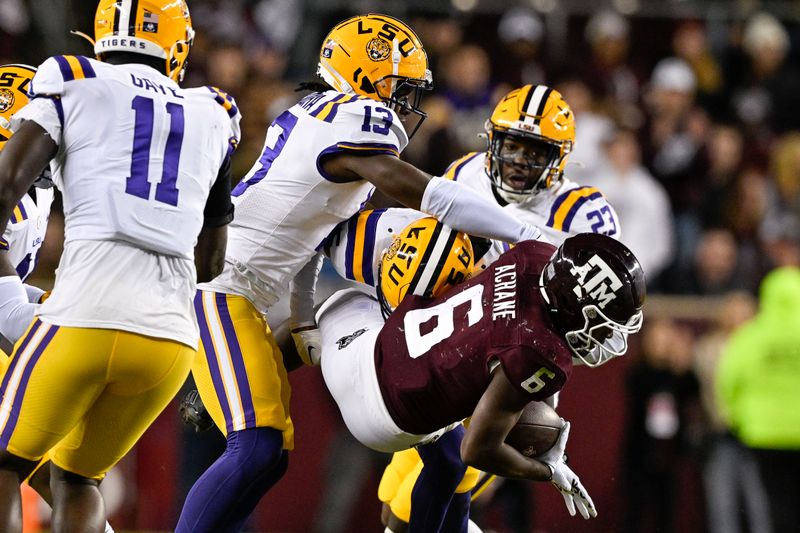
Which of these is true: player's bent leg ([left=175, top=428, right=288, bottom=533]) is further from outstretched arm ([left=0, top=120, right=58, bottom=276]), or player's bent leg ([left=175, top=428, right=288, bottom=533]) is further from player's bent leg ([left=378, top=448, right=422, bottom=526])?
outstretched arm ([left=0, top=120, right=58, bottom=276])

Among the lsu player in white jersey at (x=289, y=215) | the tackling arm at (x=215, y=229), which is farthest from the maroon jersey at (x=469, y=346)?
the tackling arm at (x=215, y=229)

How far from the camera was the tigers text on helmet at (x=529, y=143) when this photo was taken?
5816 millimetres

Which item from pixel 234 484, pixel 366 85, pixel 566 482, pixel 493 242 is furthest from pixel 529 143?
pixel 234 484

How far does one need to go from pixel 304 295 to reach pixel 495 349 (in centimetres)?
128

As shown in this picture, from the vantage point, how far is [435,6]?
1125 centimetres

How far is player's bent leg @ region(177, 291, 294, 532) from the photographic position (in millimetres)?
4703

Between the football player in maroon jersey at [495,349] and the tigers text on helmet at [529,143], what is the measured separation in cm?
113

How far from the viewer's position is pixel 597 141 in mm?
10164

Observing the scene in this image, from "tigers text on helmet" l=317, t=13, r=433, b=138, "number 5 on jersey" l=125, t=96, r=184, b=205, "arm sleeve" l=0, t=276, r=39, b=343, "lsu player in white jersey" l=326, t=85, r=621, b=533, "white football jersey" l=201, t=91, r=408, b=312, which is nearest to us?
"number 5 on jersey" l=125, t=96, r=184, b=205

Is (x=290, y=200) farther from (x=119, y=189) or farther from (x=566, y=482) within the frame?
(x=566, y=482)

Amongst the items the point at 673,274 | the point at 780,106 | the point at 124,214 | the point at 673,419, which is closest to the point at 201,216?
the point at 124,214

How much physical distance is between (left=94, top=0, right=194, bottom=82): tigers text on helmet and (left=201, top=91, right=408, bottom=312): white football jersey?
2.82 feet

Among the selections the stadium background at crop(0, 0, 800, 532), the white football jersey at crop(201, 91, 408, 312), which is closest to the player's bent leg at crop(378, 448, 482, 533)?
the white football jersey at crop(201, 91, 408, 312)

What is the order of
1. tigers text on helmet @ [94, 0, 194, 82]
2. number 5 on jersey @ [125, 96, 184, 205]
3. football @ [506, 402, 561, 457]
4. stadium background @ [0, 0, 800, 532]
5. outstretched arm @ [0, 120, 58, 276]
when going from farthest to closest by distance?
stadium background @ [0, 0, 800, 532] → football @ [506, 402, 561, 457] → tigers text on helmet @ [94, 0, 194, 82] → number 5 on jersey @ [125, 96, 184, 205] → outstretched arm @ [0, 120, 58, 276]
